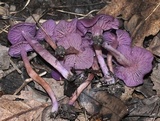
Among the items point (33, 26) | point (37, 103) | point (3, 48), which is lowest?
point (37, 103)

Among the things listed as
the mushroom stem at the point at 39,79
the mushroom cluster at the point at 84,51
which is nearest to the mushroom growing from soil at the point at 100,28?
the mushroom cluster at the point at 84,51

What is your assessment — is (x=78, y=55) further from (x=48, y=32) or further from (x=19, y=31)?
(x=19, y=31)

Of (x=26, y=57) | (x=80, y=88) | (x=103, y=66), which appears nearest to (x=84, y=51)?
(x=103, y=66)

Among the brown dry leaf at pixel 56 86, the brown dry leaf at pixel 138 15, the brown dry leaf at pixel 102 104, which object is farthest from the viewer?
the brown dry leaf at pixel 138 15

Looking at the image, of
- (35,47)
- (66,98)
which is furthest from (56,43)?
(66,98)

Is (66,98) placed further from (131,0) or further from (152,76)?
(131,0)

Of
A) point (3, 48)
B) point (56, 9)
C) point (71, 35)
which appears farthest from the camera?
point (56, 9)

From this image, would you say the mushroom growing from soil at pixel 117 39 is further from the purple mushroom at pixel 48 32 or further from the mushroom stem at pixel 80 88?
the purple mushroom at pixel 48 32
